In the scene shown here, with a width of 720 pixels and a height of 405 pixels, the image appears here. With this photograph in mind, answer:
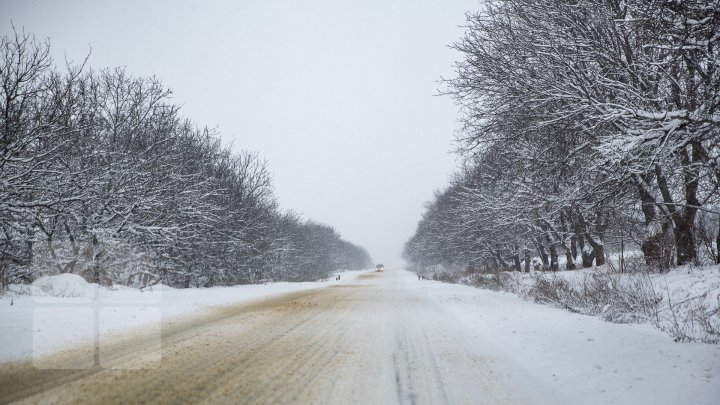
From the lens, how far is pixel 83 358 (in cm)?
488

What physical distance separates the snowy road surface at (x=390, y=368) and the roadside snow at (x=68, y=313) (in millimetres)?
712

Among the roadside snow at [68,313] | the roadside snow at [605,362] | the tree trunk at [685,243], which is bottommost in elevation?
the roadside snow at [605,362]

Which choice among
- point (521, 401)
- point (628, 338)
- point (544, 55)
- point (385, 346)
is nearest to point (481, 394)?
point (521, 401)

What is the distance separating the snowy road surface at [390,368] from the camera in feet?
11.7

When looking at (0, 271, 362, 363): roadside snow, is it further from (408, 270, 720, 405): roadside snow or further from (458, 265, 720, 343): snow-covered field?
(458, 265, 720, 343): snow-covered field

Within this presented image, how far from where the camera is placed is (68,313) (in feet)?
25.1

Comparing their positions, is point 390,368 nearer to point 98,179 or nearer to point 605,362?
point 605,362

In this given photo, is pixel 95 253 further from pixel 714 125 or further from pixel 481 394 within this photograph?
pixel 714 125

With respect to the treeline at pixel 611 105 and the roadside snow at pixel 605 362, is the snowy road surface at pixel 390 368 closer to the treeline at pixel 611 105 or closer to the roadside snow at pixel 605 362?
the roadside snow at pixel 605 362

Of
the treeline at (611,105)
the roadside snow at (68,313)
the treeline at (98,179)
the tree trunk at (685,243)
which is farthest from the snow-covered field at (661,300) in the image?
the treeline at (98,179)

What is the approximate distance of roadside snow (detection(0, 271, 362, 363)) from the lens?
5547 mm

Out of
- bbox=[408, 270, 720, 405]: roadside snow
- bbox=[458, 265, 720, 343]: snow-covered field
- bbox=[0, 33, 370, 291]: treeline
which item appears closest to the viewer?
bbox=[408, 270, 720, 405]: roadside snow

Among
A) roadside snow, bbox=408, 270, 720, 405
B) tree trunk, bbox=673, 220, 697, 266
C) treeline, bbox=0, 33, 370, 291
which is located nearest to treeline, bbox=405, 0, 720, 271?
tree trunk, bbox=673, 220, 697, 266

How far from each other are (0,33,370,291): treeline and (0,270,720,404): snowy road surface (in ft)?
23.8
